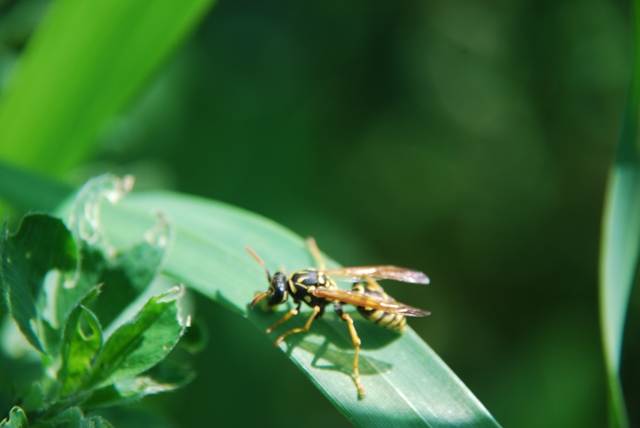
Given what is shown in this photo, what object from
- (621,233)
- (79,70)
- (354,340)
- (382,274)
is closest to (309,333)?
(354,340)

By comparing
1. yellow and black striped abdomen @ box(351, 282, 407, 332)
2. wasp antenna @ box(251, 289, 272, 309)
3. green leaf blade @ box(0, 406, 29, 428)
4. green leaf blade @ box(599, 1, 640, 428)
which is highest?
green leaf blade @ box(599, 1, 640, 428)

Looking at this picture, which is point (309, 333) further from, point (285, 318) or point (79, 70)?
point (79, 70)

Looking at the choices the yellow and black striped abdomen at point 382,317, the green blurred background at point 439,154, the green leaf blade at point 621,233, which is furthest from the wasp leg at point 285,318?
the green blurred background at point 439,154

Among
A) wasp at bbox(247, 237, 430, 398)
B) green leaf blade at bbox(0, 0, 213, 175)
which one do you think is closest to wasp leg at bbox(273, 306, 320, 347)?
wasp at bbox(247, 237, 430, 398)

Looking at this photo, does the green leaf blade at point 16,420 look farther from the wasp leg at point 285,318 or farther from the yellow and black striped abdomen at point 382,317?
the yellow and black striped abdomen at point 382,317

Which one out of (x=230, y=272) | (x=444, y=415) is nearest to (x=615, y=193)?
(x=444, y=415)

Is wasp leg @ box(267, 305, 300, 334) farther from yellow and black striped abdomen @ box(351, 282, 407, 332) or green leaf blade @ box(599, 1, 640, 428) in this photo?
green leaf blade @ box(599, 1, 640, 428)
